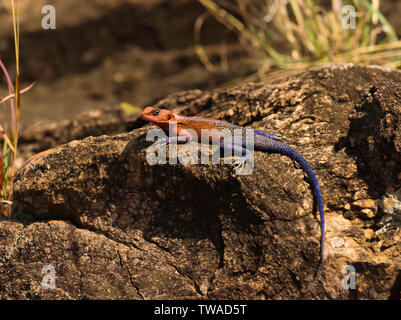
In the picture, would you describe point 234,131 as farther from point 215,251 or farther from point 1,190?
point 1,190

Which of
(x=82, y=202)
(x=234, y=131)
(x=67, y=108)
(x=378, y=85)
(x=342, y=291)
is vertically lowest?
(x=342, y=291)

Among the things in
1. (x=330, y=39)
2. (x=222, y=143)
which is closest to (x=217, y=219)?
(x=222, y=143)

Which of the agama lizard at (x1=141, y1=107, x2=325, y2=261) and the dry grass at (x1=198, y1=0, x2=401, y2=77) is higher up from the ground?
the dry grass at (x1=198, y1=0, x2=401, y2=77)

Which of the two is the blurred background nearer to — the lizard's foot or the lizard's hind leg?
the lizard's foot

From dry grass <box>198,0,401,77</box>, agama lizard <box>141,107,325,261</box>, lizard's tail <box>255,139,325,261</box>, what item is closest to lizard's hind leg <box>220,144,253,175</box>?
agama lizard <box>141,107,325,261</box>

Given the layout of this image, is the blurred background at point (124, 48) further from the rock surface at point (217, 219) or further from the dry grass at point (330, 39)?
the rock surface at point (217, 219)

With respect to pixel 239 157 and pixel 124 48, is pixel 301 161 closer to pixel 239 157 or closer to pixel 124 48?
pixel 239 157

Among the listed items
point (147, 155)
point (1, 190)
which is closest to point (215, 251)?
point (147, 155)
